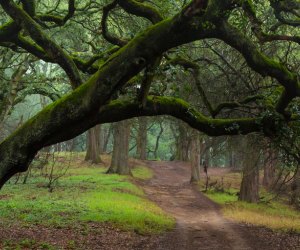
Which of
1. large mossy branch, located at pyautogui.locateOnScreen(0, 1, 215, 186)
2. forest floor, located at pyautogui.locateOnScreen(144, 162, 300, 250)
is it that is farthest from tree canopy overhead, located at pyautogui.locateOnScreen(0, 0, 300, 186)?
forest floor, located at pyautogui.locateOnScreen(144, 162, 300, 250)

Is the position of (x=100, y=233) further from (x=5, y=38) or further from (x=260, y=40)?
(x=260, y=40)

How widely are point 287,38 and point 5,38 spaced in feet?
25.1

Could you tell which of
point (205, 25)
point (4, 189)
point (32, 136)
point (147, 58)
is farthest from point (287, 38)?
point (4, 189)

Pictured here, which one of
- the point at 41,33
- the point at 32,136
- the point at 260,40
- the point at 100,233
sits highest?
the point at 260,40

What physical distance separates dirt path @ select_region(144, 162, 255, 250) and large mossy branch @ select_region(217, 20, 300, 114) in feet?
15.1

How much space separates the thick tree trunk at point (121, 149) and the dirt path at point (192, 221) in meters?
2.25

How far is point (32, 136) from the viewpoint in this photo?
8859 mm

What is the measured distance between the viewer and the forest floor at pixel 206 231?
1223cm

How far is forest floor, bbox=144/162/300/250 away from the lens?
1223 cm

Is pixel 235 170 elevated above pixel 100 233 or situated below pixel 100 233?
above

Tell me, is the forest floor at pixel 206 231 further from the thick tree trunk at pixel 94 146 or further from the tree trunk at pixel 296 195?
the thick tree trunk at pixel 94 146

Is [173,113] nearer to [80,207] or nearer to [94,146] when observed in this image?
[80,207]

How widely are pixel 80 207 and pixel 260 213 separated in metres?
8.85

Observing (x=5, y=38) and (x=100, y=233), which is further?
(x=100, y=233)
